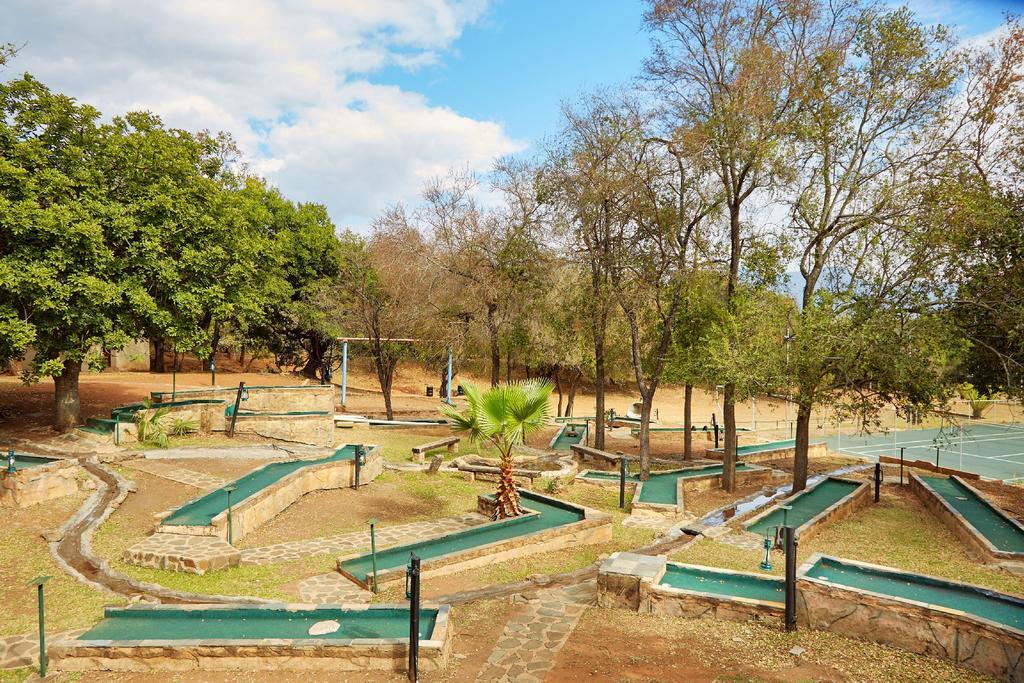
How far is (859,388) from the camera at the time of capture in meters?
15.2

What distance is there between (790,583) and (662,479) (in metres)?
11.0

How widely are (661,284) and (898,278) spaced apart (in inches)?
257

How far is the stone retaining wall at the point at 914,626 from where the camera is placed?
22.8ft

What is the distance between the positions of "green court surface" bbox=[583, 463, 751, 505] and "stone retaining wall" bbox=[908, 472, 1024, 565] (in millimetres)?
5156

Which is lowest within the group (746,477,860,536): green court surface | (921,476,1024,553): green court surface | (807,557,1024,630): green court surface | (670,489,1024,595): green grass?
(670,489,1024,595): green grass

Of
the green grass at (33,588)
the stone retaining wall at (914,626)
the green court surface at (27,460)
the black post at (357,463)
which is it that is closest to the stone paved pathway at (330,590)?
the green grass at (33,588)

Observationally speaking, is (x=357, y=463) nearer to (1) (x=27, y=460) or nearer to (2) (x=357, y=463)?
(2) (x=357, y=463)

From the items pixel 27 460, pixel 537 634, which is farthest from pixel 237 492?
pixel 537 634

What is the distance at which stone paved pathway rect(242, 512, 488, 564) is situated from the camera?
39.5 feet

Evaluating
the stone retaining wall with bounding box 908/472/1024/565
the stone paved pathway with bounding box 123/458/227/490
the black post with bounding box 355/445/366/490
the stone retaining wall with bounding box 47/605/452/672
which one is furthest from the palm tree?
the stone retaining wall with bounding box 908/472/1024/565

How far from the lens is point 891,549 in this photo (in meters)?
12.8

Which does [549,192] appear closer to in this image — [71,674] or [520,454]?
[520,454]

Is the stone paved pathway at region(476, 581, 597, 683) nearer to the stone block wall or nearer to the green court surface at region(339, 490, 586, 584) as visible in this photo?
the green court surface at region(339, 490, 586, 584)

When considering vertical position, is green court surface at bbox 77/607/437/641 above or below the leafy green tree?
below
